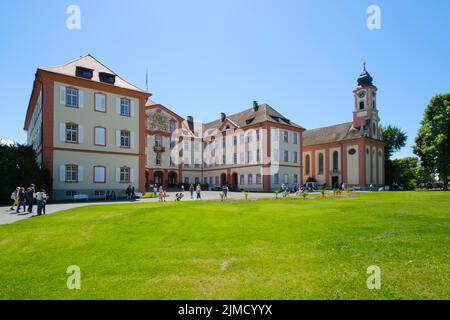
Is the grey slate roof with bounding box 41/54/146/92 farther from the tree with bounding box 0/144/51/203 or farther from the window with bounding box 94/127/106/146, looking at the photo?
the tree with bounding box 0/144/51/203

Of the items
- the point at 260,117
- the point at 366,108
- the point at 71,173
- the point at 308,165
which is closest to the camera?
the point at 71,173

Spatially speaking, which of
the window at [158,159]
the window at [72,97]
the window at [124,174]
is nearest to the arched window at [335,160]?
the window at [158,159]

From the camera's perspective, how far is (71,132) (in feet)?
96.3

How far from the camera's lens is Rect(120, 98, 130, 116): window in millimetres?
32731

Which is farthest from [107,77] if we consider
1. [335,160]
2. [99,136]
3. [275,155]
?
[335,160]

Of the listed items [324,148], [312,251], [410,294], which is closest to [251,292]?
[410,294]

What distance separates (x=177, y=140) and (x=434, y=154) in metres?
41.3

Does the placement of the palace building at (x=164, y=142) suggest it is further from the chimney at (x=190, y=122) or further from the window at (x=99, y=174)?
the chimney at (x=190, y=122)

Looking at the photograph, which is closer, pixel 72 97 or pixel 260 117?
pixel 72 97

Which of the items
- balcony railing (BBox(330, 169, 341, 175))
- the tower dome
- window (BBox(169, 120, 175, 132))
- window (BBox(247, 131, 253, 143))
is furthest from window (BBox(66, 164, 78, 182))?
the tower dome

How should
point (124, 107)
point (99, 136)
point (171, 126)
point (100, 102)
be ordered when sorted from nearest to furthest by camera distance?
point (99, 136) → point (100, 102) → point (124, 107) → point (171, 126)

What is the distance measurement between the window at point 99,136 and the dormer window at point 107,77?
535cm

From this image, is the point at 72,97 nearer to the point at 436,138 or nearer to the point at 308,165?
the point at 308,165

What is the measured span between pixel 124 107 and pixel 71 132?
246 inches
